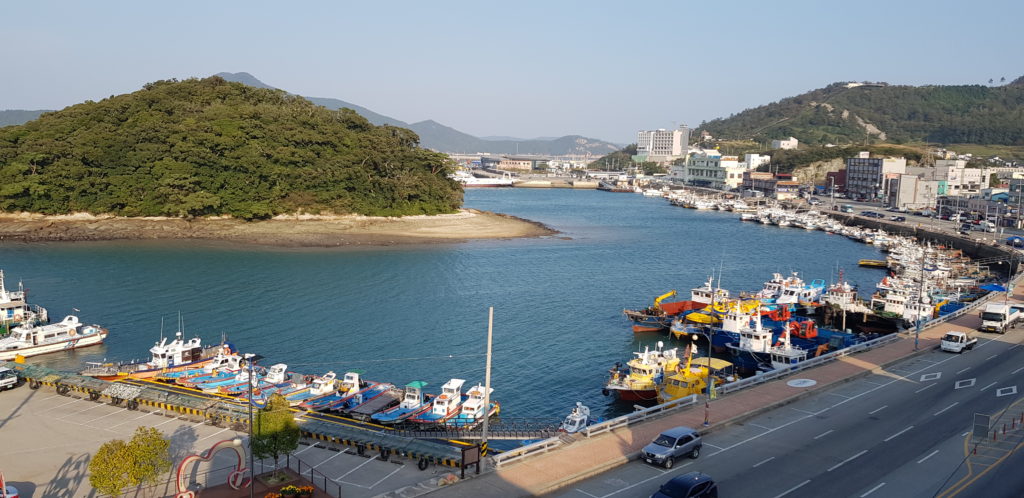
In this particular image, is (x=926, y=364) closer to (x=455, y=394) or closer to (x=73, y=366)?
(x=455, y=394)

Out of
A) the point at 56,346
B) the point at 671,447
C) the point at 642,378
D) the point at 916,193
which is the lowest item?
the point at 56,346

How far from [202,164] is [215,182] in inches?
108

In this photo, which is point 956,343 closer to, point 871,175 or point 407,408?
point 407,408

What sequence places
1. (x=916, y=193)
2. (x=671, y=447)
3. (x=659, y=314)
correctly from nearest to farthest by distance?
(x=671, y=447) → (x=659, y=314) → (x=916, y=193)

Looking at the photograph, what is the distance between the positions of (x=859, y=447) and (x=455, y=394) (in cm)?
1351

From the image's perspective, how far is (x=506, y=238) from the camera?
81.3 m

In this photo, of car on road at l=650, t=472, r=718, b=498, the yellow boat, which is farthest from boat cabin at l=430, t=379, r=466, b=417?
car on road at l=650, t=472, r=718, b=498

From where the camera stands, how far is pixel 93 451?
21016 mm

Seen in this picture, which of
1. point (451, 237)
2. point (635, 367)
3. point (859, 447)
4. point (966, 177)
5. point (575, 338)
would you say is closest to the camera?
point (859, 447)

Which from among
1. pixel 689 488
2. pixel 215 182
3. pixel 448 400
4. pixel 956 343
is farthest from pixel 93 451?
pixel 215 182

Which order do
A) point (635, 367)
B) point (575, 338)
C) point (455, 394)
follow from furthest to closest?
1. point (575, 338)
2. point (635, 367)
3. point (455, 394)

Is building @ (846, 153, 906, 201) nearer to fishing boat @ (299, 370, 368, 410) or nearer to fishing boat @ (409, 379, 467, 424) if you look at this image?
fishing boat @ (409, 379, 467, 424)

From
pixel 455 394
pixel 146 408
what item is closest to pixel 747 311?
pixel 455 394

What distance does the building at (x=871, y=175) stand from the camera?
397ft
